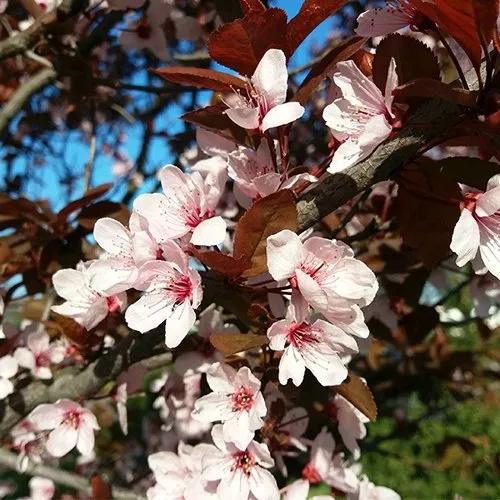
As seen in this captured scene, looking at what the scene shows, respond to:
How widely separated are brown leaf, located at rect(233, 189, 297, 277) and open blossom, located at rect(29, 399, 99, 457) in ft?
1.93

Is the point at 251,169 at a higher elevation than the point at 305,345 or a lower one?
higher

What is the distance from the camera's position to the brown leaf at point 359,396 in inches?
37.3

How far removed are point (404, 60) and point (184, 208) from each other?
0.41 m

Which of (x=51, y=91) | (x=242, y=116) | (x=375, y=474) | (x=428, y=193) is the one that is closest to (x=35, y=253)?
(x=242, y=116)

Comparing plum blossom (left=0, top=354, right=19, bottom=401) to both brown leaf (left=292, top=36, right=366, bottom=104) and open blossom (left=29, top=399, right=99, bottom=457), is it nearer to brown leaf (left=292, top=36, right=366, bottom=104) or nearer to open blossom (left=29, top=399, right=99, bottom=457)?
open blossom (left=29, top=399, right=99, bottom=457)

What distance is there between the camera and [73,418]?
1.23m

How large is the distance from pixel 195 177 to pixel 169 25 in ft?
4.44

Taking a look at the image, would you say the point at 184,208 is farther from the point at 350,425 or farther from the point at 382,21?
the point at 350,425

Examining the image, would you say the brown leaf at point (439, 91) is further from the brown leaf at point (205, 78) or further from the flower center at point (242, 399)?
the flower center at point (242, 399)

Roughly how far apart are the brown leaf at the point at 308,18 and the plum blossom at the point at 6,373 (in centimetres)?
90

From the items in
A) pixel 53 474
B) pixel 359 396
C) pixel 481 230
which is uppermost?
pixel 481 230

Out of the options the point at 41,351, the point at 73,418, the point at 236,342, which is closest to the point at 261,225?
the point at 236,342

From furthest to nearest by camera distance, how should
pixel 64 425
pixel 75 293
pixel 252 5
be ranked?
1. pixel 64 425
2. pixel 75 293
3. pixel 252 5

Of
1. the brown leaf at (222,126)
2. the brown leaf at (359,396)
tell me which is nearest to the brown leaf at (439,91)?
A: the brown leaf at (222,126)
